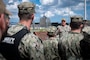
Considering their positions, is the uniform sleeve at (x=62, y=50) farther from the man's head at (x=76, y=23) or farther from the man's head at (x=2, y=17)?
the man's head at (x=2, y=17)

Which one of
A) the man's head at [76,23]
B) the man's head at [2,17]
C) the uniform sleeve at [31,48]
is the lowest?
the uniform sleeve at [31,48]

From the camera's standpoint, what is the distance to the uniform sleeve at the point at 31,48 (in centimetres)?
340

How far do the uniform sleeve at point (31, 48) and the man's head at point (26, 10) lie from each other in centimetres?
44

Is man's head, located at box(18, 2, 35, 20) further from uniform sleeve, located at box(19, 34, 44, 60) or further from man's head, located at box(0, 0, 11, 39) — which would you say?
man's head, located at box(0, 0, 11, 39)

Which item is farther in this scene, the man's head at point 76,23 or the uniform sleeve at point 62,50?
the man's head at point 76,23

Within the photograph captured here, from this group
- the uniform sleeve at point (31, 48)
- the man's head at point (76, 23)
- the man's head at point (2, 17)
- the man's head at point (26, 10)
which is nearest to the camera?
the man's head at point (2, 17)

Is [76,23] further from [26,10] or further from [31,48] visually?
[31,48]

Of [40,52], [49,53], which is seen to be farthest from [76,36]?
[40,52]

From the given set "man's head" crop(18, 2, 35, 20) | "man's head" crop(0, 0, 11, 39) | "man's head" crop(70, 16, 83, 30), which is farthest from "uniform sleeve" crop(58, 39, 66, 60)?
"man's head" crop(0, 0, 11, 39)

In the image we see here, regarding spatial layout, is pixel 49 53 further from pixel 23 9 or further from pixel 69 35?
pixel 23 9

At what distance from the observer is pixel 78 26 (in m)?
5.40

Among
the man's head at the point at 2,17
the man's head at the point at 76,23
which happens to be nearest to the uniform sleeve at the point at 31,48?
the man's head at the point at 2,17

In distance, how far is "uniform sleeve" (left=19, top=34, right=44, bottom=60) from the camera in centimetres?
340

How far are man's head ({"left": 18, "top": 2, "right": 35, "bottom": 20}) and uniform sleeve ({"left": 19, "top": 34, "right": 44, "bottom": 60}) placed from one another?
44 cm
